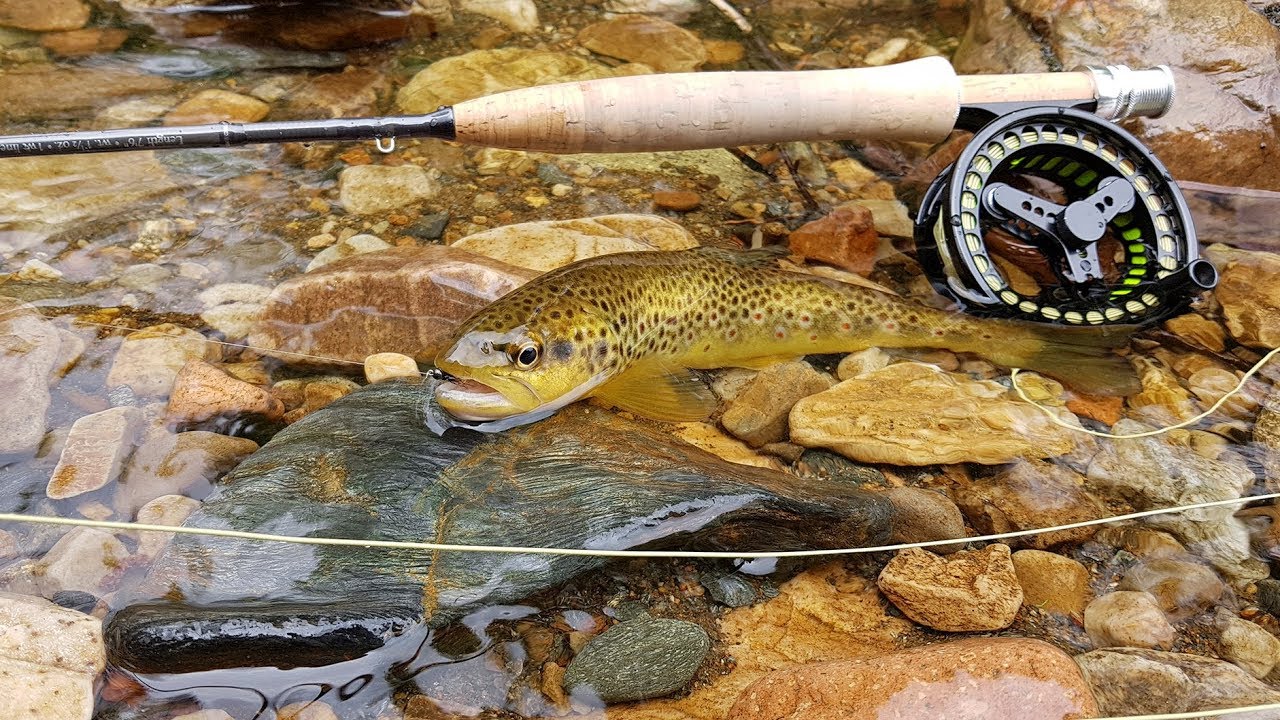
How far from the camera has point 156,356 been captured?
3.71 meters

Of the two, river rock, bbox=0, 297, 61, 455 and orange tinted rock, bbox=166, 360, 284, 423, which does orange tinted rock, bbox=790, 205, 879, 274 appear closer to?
orange tinted rock, bbox=166, 360, 284, 423

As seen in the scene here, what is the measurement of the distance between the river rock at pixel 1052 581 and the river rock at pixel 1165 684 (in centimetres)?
27

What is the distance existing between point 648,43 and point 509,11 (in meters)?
1.01

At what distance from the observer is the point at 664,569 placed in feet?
9.98

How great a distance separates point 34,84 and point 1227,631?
20.8ft

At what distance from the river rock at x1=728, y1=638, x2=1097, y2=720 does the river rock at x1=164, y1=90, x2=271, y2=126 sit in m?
4.42

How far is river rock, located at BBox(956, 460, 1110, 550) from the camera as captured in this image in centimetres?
337

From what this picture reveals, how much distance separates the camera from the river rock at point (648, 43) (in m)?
6.05

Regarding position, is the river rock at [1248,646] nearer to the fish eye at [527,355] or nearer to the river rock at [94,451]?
the fish eye at [527,355]

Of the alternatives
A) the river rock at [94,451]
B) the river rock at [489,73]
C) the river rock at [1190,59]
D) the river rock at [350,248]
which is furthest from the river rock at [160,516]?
the river rock at [1190,59]

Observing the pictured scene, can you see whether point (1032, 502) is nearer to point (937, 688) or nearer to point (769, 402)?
point (769, 402)

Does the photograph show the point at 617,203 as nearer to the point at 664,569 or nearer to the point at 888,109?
the point at 888,109

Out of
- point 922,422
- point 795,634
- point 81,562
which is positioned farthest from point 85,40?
point 795,634

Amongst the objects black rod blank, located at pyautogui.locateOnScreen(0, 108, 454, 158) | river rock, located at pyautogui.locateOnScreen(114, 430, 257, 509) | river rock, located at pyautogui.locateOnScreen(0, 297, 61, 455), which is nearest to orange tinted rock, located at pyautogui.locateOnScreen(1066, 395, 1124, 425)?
black rod blank, located at pyautogui.locateOnScreen(0, 108, 454, 158)
